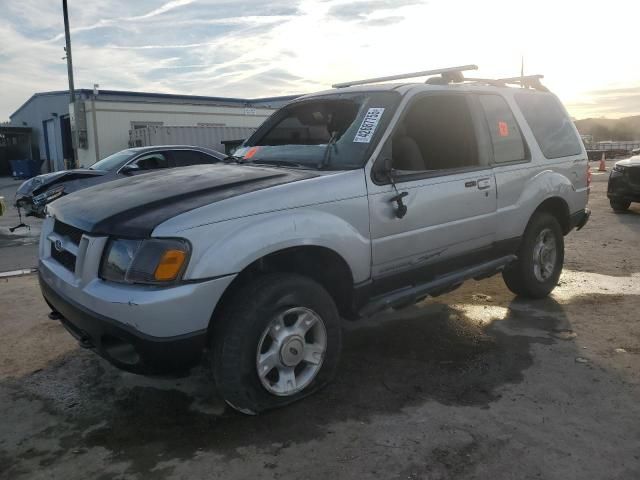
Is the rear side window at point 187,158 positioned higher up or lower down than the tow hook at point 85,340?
higher up

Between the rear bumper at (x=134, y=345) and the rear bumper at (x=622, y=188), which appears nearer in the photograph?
the rear bumper at (x=134, y=345)

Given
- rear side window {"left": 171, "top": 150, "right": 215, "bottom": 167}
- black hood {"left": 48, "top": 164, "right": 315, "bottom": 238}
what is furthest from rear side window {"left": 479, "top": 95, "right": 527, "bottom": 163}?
rear side window {"left": 171, "top": 150, "right": 215, "bottom": 167}

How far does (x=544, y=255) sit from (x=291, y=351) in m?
3.10

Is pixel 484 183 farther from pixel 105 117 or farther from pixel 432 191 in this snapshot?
pixel 105 117

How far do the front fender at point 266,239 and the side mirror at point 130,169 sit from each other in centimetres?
724

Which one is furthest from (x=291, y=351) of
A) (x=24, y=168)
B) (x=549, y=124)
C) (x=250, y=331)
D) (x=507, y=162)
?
(x=24, y=168)

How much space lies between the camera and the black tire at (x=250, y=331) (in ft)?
9.06

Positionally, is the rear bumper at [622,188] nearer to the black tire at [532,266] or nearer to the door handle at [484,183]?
the black tire at [532,266]

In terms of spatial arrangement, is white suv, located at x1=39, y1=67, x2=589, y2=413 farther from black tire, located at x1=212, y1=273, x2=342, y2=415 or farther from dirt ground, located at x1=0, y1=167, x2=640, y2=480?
dirt ground, located at x1=0, y1=167, x2=640, y2=480

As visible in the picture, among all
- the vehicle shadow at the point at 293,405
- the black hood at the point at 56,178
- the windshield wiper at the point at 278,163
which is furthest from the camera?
the black hood at the point at 56,178

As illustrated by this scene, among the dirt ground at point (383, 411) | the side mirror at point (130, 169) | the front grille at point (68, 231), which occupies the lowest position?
the dirt ground at point (383, 411)

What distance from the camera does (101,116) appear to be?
74.4ft

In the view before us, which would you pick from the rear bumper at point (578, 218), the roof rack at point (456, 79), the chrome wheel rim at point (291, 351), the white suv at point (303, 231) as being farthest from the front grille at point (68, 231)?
the rear bumper at point (578, 218)

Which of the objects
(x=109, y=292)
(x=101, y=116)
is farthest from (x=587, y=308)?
(x=101, y=116)
